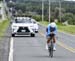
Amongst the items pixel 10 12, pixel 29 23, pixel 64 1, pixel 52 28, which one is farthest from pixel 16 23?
pixel 10 12

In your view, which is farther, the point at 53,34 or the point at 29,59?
the point at 53,34

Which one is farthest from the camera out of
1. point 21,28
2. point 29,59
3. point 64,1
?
point 64,1

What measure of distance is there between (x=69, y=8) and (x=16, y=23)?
112576 mm

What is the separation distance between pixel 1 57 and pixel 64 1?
131782 mm

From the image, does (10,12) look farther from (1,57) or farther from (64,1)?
(1,57)

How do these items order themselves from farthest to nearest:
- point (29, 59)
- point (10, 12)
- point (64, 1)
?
point (10, 12) < point (64, 1) < point (29, 59)

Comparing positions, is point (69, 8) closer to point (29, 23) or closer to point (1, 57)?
point (29, 23)

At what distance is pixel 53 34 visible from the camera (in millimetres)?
21781

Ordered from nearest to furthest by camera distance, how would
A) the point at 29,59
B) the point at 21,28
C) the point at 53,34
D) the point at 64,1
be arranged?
1. the point at 29,59
2. the point at 53,34
3. the point at 21,28
4. the point at 64,1

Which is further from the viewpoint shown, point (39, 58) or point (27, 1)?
point (27, 1)

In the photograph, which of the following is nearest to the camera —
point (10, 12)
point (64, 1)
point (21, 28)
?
point (21, 28)

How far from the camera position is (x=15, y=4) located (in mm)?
180375

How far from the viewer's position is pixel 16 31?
3928 cm

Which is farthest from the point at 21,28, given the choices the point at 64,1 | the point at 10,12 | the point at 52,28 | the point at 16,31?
the point at 10,12
